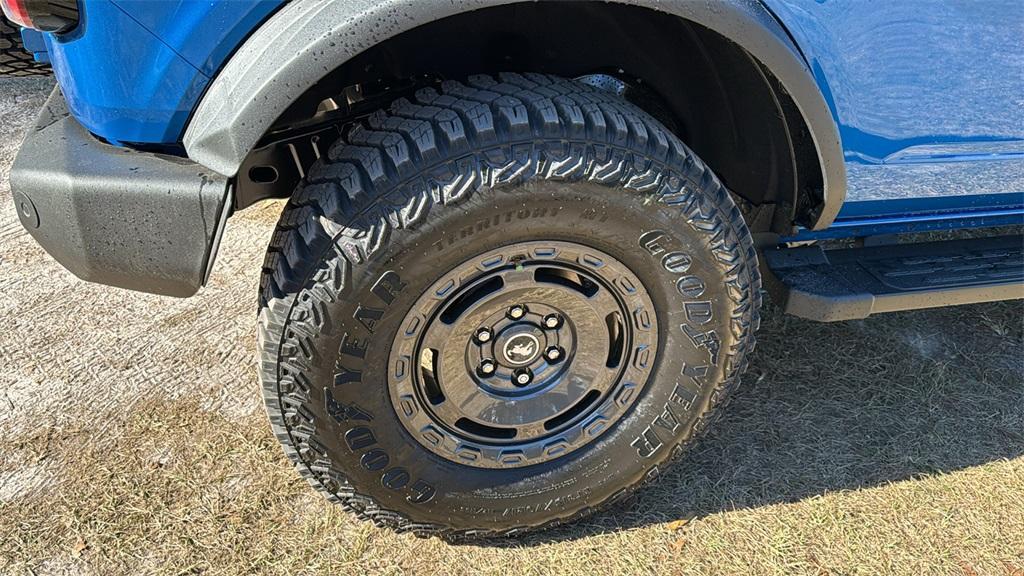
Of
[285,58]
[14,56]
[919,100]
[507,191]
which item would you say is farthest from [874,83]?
[14,56]

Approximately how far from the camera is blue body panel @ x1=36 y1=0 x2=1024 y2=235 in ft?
5.16

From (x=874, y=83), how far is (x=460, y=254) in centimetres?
117

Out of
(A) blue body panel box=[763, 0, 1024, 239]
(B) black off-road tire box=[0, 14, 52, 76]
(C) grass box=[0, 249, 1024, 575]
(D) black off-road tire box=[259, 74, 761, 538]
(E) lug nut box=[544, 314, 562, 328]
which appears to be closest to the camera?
(D) black off-road tire box=[259, 74, 761, 538]

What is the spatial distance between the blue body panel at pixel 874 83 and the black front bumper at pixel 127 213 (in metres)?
0.10

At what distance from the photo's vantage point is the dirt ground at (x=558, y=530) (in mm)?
2166

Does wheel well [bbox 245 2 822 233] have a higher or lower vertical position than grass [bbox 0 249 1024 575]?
higher

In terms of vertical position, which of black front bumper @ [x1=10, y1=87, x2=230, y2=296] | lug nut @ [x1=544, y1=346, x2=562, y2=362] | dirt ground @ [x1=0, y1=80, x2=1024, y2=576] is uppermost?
black front bumper @ [x1=10, y1=87, x2=230, y2=296]

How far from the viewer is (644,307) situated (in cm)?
198

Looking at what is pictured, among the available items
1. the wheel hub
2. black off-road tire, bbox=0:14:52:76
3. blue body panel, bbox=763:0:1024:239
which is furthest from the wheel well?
black off-road tire, bbox=0:14:52:76

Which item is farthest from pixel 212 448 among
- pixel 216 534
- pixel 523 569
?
pixel 523 569

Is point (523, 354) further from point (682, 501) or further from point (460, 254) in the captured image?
point (682, 501)

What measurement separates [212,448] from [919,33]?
2.39 meters

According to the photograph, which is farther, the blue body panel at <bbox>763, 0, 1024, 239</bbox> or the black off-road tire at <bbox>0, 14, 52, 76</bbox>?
the black off-road tire at <bbox>0, 14, 52, 76</bbox>

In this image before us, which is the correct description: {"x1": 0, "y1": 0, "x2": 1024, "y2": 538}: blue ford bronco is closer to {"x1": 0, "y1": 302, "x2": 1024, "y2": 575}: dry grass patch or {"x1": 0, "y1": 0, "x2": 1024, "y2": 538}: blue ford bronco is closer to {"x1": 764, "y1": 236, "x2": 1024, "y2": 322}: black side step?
{"x1": 764, "y1": 236, "x2": 1024, "y2": 322}: black side step
